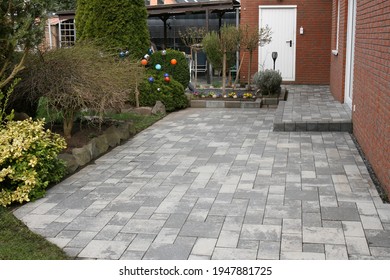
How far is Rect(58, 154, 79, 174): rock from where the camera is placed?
6.61 meters

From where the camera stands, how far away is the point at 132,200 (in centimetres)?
552

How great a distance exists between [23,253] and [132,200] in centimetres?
156

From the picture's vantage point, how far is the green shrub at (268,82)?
41.2ft

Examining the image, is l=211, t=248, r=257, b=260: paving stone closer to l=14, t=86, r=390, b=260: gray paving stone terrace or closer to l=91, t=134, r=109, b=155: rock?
l=14, t=86, r=390, b=260: gray paving stone terrace

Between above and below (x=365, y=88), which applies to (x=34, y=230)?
below

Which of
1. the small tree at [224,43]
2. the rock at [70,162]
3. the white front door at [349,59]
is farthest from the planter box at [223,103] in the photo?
the rock at [70,162]

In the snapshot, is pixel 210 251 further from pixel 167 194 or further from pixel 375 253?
pixel 167 194

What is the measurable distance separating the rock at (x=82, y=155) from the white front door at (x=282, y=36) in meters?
10.0

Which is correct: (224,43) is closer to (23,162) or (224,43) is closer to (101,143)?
(101,143)

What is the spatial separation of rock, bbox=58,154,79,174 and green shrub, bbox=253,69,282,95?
6806 millimetres

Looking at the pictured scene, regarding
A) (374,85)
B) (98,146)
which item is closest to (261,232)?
(374,85)

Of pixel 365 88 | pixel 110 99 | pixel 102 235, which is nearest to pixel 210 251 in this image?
pixel 102 235

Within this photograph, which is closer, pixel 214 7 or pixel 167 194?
pixel 167 194

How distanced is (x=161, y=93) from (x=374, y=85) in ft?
19.4
